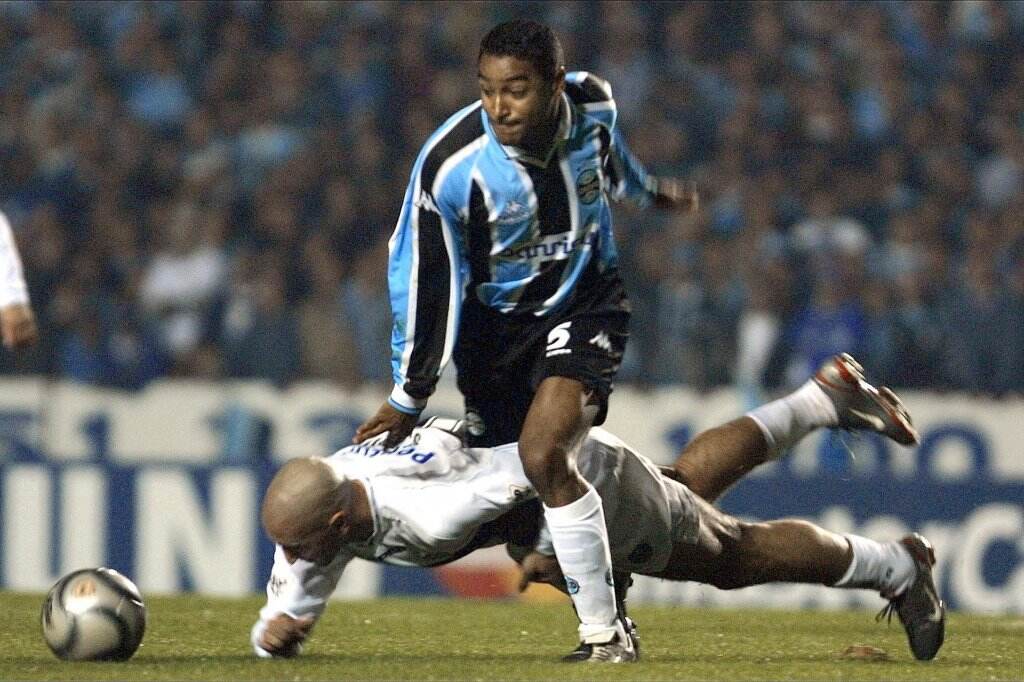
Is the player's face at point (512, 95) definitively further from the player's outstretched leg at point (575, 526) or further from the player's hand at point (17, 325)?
the player's hand at point (17, 325)

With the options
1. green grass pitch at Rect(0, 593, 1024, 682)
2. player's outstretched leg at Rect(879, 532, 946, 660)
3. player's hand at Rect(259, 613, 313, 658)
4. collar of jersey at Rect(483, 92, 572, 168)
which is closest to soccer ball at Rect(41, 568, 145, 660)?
green grass pitch at Rect(0, 593, 1024, 682)

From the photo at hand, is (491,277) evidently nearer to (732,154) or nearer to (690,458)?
(690,458)

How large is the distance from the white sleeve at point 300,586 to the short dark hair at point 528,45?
4.67ft

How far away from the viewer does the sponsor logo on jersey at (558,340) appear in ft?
17.5

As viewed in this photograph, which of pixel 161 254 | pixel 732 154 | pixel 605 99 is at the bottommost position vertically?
pixel 161 254

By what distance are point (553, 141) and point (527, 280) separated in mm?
405

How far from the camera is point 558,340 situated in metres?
5.36

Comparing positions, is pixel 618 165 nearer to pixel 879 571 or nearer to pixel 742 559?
pixel 742 559

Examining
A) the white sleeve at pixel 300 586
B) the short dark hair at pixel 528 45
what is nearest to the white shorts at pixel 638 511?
the white sleeve at pixel 300 586

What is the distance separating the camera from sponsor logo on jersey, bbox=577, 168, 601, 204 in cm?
542

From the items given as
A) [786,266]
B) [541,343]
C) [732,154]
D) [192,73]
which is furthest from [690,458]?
[192,73]

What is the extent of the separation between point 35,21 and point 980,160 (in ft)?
19.1

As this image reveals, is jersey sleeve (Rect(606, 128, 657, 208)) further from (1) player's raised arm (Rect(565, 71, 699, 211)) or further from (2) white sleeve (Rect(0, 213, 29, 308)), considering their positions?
(2) white sleeve (Rect(0, 213, 29, 308))

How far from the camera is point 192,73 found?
11.9 metres
